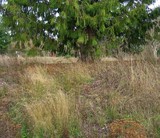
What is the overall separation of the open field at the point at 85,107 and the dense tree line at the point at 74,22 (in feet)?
13.9

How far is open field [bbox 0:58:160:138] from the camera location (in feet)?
17.9

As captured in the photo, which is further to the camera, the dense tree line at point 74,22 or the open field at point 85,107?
the dense tree line at point 74,22

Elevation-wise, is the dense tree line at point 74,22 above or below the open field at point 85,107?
above

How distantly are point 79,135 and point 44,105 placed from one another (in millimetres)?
1081

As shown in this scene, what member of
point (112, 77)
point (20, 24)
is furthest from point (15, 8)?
point (112, 77)

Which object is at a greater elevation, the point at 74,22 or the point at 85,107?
Answer: the point at 74,22

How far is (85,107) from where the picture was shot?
6.29 meters

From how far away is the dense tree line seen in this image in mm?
12094

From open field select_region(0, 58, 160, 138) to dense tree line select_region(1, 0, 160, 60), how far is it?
4.24 metres

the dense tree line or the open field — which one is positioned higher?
the dense tree line

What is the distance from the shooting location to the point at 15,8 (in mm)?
12891

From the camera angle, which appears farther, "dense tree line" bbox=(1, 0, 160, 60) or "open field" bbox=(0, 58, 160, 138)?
"dense tree line" bbox=(1, 0, 160, 60)

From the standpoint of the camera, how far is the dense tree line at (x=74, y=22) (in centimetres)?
1209

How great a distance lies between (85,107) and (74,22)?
277 inches
